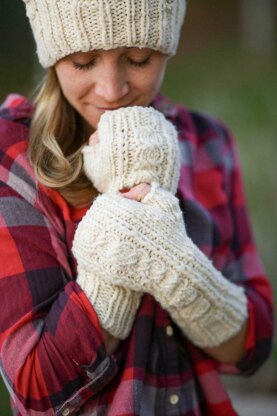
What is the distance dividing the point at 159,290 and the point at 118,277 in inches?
4.1

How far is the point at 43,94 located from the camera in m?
1.87

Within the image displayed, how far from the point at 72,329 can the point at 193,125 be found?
888 mm

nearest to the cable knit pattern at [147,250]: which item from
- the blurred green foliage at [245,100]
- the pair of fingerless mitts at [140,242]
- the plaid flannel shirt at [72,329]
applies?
the pair of fingerless mitts at [140,242]

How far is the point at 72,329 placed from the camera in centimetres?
160

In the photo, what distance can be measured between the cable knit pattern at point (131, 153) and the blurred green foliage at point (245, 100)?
1.18 m

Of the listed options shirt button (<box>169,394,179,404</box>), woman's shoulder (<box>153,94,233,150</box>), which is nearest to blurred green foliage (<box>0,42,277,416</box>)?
woman's shoulder (<box>153,94,233,150</box>)

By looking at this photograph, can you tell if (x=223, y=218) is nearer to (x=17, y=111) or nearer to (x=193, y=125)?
(x=193, y=125)

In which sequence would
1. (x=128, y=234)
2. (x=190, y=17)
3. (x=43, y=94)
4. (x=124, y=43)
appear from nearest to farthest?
(x=128, y=234)
(x=124, y=43)
(x=43, y=94)
(x=190, y=17)

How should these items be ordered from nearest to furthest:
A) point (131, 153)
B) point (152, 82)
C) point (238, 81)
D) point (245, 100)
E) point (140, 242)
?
1. point (140, 242)
2. point (131, 153)
3. point (152, 82)
4. point (245, 100)
5. point (238, 81)

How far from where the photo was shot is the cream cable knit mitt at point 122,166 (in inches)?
64.4

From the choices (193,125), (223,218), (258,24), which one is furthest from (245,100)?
(223,218)

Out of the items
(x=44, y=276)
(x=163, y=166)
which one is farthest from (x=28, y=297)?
(x=163, y=166)

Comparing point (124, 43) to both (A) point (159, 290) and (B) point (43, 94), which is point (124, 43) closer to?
(B) point (43, 94)

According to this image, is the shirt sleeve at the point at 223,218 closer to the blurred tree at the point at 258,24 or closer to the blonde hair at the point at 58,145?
→ the blonde hair at the point at 58,145
